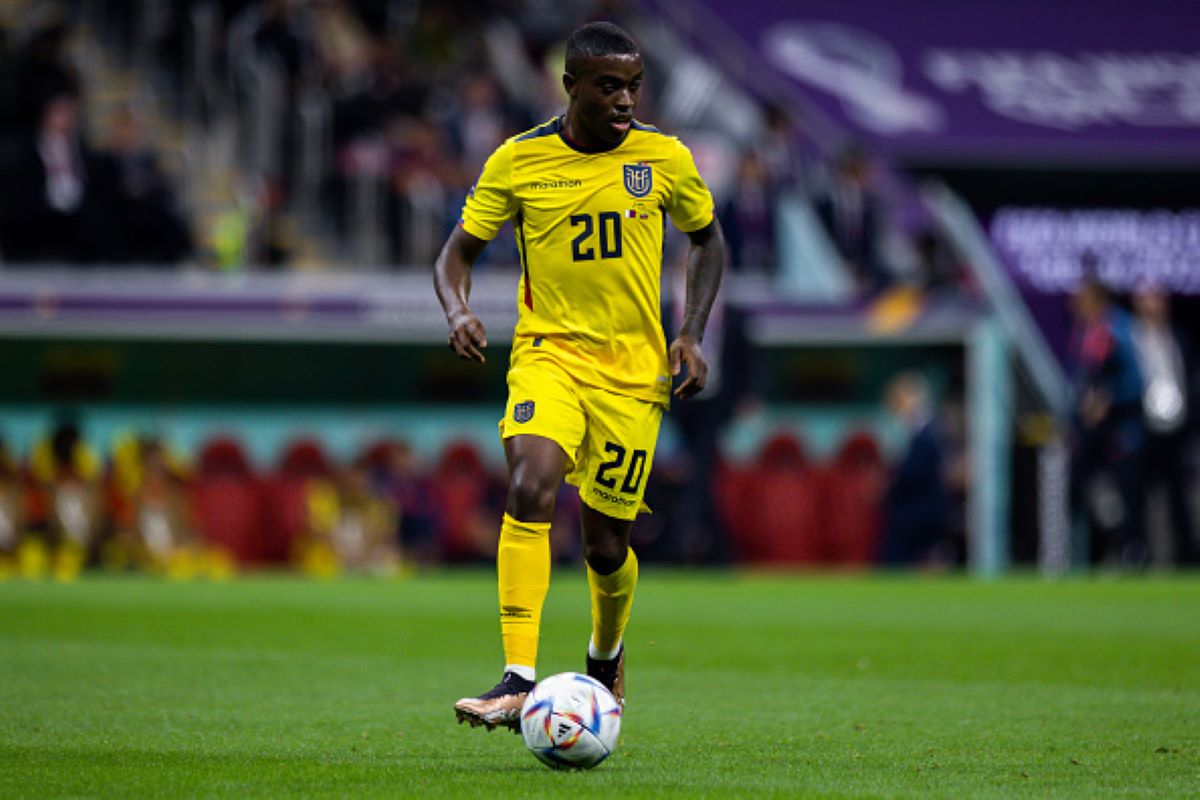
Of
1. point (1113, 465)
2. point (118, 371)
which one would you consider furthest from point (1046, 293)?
point (118, 371)

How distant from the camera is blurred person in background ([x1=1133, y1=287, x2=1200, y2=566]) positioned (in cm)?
1888

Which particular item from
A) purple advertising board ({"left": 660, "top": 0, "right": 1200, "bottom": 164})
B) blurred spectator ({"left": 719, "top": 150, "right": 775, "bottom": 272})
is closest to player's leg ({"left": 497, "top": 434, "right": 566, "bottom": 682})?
blurred spectator ({"left": 719, "top": 150, "right": 775, "bottom": 272})

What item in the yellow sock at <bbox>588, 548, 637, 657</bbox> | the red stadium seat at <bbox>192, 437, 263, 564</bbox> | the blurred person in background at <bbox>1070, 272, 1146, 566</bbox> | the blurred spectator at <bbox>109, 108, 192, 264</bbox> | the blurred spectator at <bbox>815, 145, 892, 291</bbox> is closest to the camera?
the yellow sock at <bbox>588, 548, 637, 657</bbox>

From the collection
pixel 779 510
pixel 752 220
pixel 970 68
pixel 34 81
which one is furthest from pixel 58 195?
pixel 970 68

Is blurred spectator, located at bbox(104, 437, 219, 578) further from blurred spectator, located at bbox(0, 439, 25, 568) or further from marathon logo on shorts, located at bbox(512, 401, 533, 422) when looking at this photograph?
marathon logo on shorts, located at bbox(512, 401, 533, 422)

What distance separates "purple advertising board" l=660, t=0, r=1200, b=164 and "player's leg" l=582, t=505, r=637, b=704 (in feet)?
50.8

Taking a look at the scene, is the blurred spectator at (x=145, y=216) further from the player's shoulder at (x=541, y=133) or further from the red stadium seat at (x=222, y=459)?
the player's shoulder at (x=541, y=133)

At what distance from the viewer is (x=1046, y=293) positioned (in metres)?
20.6

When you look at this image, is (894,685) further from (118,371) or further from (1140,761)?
(118,371)

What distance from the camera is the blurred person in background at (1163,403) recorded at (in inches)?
743

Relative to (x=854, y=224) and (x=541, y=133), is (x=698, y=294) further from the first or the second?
(x=854, y=224)

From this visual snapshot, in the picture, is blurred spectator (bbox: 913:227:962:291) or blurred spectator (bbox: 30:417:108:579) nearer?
blurred spectator (bbox: 30:417:108:579)

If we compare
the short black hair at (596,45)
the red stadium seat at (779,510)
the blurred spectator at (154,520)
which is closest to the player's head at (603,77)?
the short black hair at (596,45)

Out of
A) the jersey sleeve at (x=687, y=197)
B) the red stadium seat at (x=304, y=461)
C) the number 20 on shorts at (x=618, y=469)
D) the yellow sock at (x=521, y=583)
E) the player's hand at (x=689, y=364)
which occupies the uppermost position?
the jersey sleeve at (x=687, y=197)
